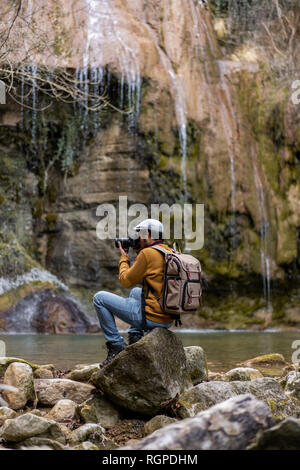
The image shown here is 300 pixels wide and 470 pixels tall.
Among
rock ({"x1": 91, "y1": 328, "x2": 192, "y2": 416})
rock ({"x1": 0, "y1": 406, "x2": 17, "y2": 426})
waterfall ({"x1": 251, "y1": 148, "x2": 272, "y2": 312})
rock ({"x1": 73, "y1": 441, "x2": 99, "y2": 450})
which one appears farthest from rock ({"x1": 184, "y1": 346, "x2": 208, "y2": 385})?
waterfall ({"x1": 251, "y1": 148, "x2": 272, "y2": 312})

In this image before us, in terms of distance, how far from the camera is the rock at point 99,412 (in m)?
3.82

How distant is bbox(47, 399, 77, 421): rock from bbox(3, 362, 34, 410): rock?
0.31 meters

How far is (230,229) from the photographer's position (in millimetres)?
15281

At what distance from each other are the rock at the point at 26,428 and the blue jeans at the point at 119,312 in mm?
1101

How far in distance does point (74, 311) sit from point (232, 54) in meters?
9.81

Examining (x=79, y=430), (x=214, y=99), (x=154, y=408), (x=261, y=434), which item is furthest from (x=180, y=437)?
(x=214, y=99)

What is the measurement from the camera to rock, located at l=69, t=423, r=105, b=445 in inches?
132

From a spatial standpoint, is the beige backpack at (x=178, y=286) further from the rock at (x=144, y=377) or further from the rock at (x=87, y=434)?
the rock at (x=87, y=434)

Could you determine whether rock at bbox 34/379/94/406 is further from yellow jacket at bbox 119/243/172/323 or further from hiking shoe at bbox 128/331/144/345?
yellow jacket at bbox 119/243/172/323

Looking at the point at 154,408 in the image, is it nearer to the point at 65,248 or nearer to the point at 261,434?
the point at 261,434

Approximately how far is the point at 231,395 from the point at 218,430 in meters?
1.57

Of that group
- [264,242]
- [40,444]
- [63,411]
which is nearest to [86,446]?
[40,444]

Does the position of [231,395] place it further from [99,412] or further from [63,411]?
[63,411]

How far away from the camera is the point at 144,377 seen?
3822 mm
